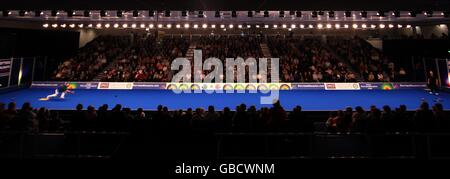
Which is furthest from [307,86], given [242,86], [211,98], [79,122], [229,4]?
[79,122]

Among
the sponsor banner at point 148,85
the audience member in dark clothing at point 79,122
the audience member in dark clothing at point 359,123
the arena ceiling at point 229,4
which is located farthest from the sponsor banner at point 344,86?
the audience member in dark clothing at point 79,122

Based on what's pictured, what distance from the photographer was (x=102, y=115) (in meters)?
7.05

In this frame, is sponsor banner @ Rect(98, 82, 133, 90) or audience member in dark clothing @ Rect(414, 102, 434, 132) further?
sponsor banner @ Rect(98, 82, 133, 90)

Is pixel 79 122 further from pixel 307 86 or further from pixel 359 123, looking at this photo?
pixel 307 86

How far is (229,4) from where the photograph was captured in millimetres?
11445

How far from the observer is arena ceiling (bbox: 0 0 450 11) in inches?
432

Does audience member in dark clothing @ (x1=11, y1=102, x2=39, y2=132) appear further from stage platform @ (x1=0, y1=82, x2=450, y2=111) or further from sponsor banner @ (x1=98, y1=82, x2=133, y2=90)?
sponsor banner @ (x1=98, y1=82, x2=133, y2=90)

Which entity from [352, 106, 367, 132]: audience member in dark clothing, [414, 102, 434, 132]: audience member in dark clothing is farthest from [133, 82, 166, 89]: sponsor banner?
[414, 102, 434, 132]: audience member in dark clothing
